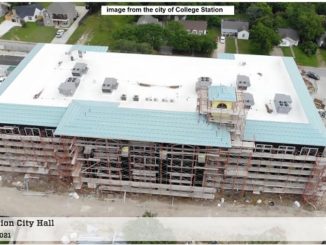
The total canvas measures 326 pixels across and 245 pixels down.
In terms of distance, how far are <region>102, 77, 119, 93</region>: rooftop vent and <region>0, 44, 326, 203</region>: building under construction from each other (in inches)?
8.0

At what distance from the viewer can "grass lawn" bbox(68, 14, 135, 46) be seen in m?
107

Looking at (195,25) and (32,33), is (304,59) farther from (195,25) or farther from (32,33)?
(32,33)

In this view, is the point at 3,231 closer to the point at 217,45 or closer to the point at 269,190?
the point at 269,190

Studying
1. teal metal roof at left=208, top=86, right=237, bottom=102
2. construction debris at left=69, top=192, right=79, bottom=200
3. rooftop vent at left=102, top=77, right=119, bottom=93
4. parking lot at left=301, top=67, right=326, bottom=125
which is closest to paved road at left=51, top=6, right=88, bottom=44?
rooftop vent at left=102, top=77, right=119, bottom=93

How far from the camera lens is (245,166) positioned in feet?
194

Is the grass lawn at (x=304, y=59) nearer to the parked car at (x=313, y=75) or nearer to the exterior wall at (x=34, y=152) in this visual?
the parked car at (x=313, y=75)

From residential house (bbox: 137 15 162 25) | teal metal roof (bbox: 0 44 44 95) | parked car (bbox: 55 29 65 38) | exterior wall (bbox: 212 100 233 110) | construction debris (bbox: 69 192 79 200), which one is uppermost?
exterior wall (bbox: 212 100 233 110)

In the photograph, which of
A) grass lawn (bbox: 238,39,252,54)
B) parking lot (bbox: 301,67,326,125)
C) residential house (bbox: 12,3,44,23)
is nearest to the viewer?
parking lot (bbox: 301,67,326,125)

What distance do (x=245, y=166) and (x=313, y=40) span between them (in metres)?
62.0

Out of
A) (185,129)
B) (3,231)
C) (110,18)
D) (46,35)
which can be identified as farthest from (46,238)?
(110,18)

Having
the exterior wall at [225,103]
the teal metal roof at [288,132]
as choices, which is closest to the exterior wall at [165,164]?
the teal metal roof at [288,132]

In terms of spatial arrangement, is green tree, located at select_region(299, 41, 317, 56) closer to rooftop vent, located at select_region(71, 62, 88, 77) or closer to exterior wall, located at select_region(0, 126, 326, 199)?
exterior wall, located at select_region(0, 126, 326, 199)

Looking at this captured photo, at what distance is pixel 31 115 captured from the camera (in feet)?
191

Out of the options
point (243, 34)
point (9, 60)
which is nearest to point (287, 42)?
point (243, 34)
